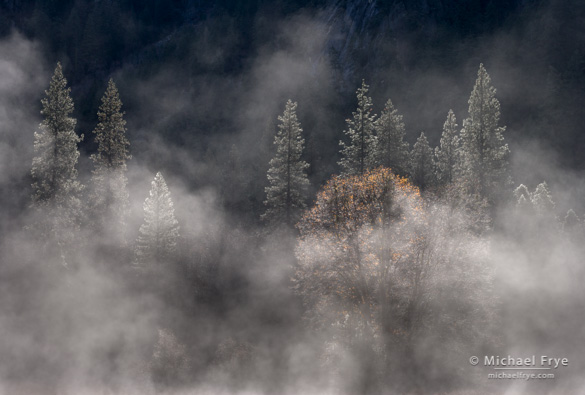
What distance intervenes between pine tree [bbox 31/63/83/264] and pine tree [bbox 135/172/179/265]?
550 centimetres

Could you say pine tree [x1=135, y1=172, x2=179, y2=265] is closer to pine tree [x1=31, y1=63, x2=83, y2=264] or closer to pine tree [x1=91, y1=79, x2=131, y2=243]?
pine tree [x1=91, y1=79, x2=131, y2=243]

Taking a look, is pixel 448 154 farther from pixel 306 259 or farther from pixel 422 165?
pixel 306 259

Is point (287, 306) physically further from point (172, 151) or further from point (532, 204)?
point (172, 151)

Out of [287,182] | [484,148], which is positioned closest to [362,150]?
[287,182]

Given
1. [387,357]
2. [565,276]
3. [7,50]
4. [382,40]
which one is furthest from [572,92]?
[7,50]

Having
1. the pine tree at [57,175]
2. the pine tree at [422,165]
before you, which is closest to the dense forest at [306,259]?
the pine tree at [57,175]

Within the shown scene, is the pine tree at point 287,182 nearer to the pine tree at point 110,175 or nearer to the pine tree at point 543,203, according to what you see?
the pine tree at point 110,175

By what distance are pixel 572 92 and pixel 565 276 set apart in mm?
54799

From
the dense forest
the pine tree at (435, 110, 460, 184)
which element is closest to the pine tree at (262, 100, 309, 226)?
the dense forest

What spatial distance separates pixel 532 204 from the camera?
3741 centimetres

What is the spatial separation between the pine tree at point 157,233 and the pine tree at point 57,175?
18.0 feet

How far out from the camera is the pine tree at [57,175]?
100 feet

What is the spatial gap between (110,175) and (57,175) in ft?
15.0

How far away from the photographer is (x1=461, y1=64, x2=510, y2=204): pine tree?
38.1 m
